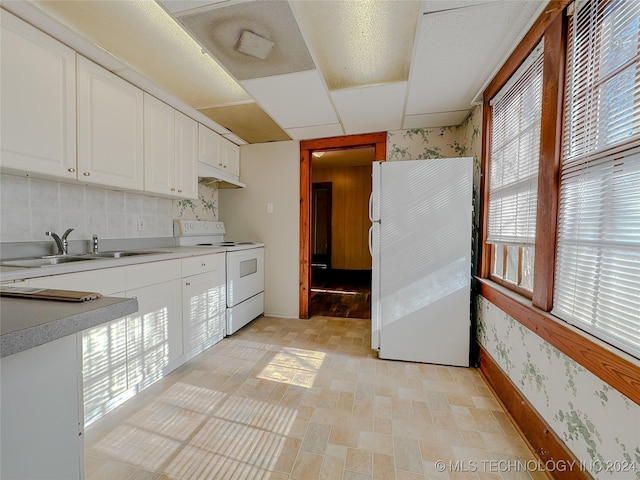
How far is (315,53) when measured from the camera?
5.75 feet

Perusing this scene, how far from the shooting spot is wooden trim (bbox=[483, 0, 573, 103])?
1256 millimetres

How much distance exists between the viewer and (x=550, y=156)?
4.21 feet

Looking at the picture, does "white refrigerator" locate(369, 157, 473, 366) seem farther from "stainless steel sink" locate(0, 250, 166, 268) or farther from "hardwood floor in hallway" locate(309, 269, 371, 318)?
"stainless steel sink" locate(0, 250, 166, 268)

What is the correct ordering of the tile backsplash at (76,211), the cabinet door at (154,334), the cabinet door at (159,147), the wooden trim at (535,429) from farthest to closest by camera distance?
the cabinet door at (159,147), the cabinet door at (154,334), the tile backsplash at (76,211), the wooden trim at (535,429)

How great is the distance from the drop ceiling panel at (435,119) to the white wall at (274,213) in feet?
4.29

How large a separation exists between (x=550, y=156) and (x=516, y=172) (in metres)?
0.44

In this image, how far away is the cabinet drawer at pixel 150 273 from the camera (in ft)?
5.41

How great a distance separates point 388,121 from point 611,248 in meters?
2.18

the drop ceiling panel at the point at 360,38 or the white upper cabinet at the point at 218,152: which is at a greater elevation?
the drop ceiling panel at the point at 360,38

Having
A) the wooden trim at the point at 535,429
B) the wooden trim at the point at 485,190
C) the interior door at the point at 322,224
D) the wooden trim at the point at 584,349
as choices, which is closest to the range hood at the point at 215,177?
the wooden trim at the point at 485,190

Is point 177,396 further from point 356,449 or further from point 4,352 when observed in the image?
point 4,352

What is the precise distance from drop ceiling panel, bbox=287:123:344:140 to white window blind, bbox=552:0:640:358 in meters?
1.98

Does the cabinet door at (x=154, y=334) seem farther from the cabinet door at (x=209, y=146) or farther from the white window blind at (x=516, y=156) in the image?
the white window blind at (x=516, y=156)

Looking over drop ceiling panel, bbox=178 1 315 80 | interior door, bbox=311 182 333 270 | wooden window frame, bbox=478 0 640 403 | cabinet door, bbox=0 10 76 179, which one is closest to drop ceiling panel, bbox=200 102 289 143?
drop ceiling panel, bbox=178 1 315 80
